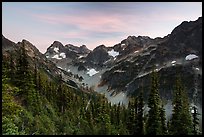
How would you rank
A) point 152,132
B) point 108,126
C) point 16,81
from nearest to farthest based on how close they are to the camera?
1. point 152,132
2. point 16,81
3. point 108,126

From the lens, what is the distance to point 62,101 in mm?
93062

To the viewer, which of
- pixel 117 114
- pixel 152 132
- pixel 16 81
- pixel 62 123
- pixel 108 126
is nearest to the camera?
pixel 152 132

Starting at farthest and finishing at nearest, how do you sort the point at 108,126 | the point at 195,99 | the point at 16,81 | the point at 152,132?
the point at 195,99 → the point at 108,126 → the point at 16,81 → the point at 152,132

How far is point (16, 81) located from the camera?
5312cm

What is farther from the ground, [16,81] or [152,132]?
[16,81]

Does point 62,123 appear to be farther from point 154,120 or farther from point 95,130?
point 154,120

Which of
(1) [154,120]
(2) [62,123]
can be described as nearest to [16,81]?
(2) [62,123]

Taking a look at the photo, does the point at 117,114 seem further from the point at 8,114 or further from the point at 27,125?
the point at 8,114

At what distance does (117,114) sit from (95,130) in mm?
26799

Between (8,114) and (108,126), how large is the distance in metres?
47.5

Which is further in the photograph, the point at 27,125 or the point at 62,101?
the point at 62,101

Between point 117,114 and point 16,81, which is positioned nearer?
point 16,81

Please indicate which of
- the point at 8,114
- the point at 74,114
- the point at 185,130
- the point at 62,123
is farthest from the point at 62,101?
the point at 8,114

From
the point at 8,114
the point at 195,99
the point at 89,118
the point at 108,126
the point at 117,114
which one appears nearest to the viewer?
the point at 8,114
